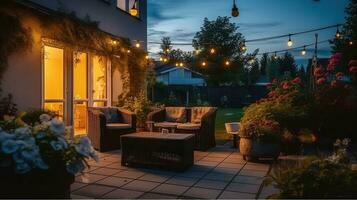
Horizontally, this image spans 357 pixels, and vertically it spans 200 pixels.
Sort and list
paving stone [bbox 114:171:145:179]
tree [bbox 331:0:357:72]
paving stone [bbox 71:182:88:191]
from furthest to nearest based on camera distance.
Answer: tree [bbox 331:0:357:72] < paving stone [bbox 114:171:145:179] < paving stone [bbox 71:182:88:191]

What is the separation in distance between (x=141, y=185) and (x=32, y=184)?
7.86 ft

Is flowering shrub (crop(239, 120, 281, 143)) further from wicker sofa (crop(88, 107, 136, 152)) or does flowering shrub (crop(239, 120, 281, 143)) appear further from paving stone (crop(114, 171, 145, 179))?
wicker sofa (crop(88, 107, 136, 152))

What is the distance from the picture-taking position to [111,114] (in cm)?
762

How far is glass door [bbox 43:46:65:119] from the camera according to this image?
708 centimetres

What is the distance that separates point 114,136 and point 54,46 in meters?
2.39

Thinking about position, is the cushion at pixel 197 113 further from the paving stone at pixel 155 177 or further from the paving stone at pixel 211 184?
the paving stone at pixel 211 184

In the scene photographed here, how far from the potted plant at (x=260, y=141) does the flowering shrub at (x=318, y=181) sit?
9.40 feet

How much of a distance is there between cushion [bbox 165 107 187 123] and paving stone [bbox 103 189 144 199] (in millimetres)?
4021

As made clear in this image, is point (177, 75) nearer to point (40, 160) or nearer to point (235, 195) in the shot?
point (235, 195)

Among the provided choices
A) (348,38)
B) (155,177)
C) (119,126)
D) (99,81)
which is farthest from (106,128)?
(348,38)

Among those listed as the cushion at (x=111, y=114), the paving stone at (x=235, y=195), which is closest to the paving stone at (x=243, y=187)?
the paving stone at (x=235, y=195)

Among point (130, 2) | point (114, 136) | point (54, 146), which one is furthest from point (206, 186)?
point (130, 2)

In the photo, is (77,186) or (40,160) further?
(77,186)

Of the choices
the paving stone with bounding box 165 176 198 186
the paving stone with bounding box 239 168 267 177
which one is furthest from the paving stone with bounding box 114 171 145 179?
the paving stone with bounding box 239 168 267 177
